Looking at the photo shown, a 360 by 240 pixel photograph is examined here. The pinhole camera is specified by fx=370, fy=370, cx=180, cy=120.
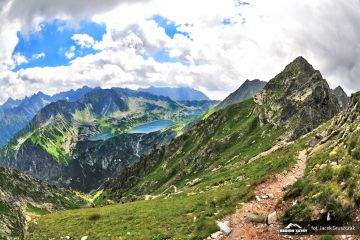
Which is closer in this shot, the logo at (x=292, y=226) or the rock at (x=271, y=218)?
the logo at (x=292, y=226)

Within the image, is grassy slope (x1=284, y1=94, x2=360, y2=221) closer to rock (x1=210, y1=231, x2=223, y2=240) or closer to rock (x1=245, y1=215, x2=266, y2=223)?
rock (x1=245, y1=215, x2=266, y2=223)

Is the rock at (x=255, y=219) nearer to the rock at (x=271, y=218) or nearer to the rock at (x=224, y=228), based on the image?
the rock at (x=271, y=218)

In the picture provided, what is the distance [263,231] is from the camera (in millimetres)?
22484

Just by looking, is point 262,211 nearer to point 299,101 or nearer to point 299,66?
point 299,101

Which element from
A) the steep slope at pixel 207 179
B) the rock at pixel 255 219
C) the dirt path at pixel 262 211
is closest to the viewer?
the dirt path at pixel 262 211

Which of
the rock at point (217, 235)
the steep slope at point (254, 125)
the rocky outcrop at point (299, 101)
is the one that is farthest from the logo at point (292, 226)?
the rocky outcrop at point (299, 101)

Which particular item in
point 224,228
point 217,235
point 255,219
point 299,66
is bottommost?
point 217,235

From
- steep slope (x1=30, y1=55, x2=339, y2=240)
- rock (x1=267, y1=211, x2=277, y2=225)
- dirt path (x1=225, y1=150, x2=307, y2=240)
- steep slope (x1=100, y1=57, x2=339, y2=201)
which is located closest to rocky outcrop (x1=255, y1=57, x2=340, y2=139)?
steep slope (x1=100, y1=57, x2=339, y2=201)

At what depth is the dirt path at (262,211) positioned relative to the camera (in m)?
22.5

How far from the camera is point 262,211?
25.8 metres

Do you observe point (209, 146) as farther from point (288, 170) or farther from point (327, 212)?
point (327, 212)

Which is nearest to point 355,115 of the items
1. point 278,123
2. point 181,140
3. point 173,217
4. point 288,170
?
point 288,170

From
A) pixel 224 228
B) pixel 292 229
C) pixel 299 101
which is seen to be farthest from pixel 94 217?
pixel 299 101

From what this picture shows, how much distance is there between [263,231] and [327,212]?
13.1 ft
